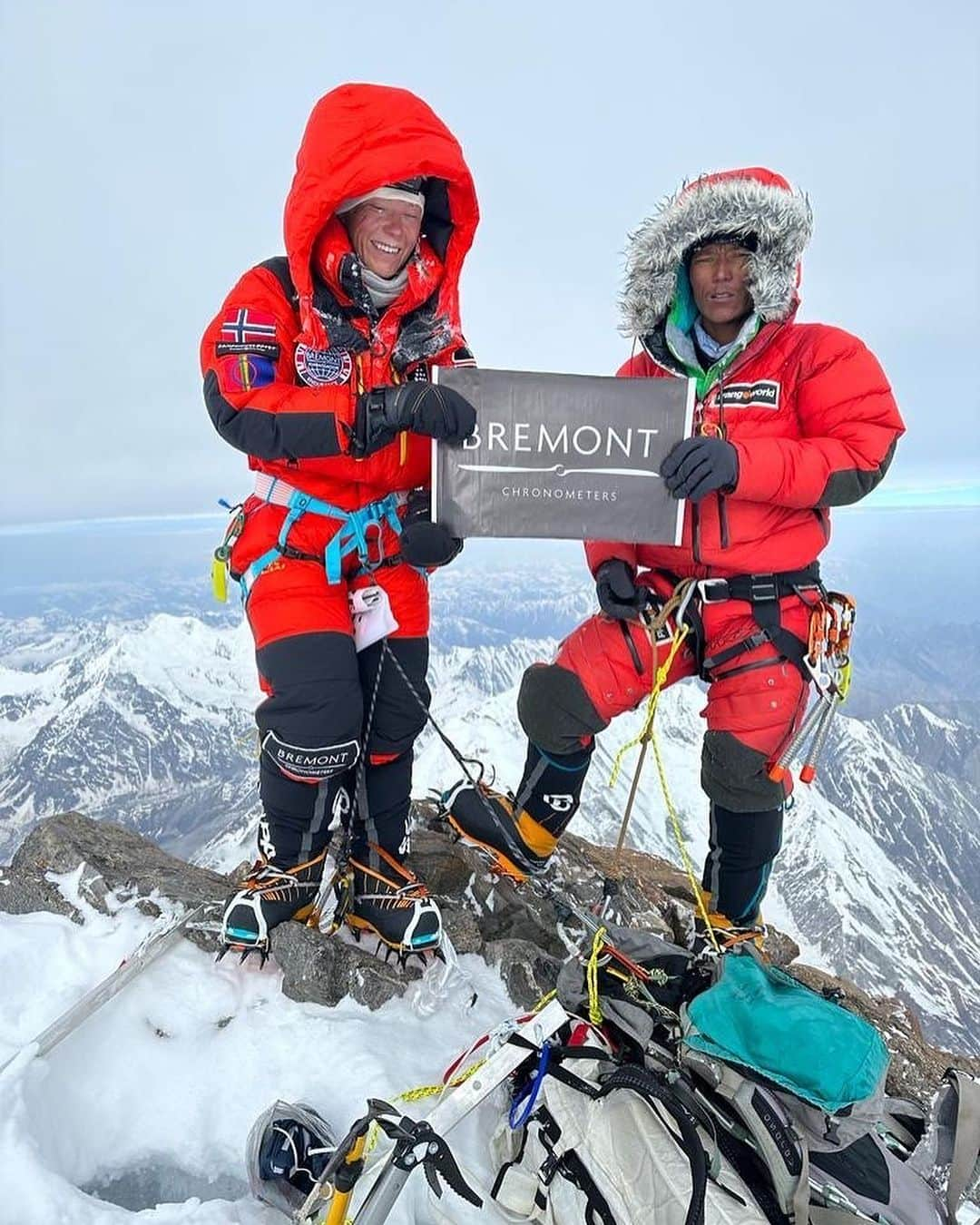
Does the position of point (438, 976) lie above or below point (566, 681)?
below

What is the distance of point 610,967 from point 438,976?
938mm

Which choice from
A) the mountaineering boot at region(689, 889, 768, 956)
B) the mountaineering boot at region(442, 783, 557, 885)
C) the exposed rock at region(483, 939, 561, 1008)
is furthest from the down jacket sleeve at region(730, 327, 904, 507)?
the exposed rock at region(483, 939, 561, 1008)

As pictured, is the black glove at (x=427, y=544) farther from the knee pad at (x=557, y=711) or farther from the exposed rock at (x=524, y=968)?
the exposed rock at (x=524, y=968)

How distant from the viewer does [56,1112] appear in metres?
2.72

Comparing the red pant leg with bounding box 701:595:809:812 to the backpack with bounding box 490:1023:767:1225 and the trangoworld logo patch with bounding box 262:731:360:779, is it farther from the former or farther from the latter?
the trangoworld logo patch with bounding box 262:731:360:779

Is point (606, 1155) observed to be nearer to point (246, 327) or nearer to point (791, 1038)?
point (791, 1038)

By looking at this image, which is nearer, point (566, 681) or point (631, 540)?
point (631, 540)

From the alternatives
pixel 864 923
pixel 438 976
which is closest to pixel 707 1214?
pixel 438 976

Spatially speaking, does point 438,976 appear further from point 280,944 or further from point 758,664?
point 758,664

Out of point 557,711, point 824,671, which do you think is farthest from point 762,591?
Answer: point 557,711

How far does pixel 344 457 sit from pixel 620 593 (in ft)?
6.13

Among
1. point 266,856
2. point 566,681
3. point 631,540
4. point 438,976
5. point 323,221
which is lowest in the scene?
point 438,976

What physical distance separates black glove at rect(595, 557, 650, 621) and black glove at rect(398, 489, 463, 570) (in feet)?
3.47

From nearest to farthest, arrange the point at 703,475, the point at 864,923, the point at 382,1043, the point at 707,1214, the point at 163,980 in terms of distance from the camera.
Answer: the point at 707,1214 < the point at 382,1043 < the point at 163,980 < the point at 703,475 < the point at 864,923
